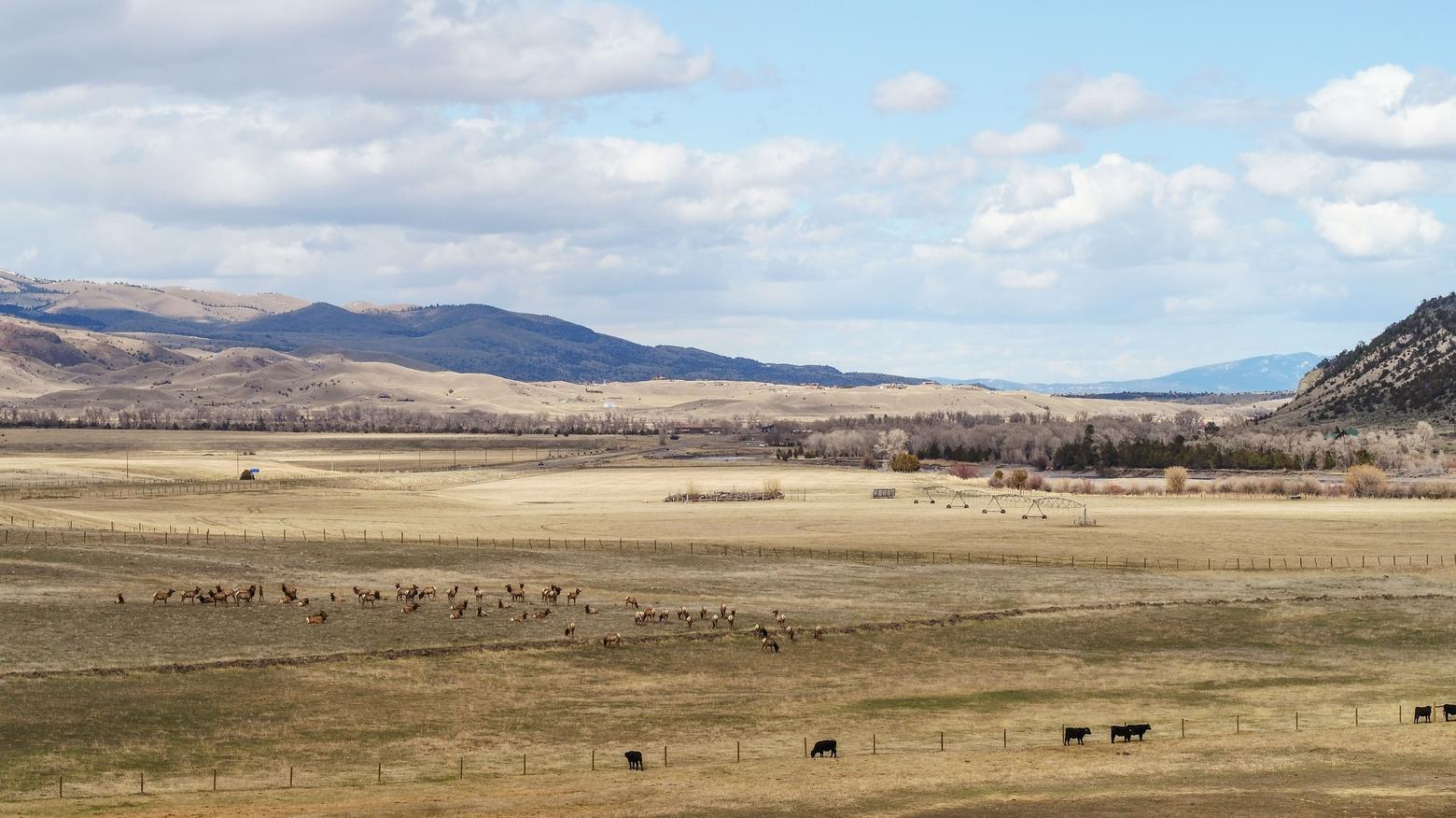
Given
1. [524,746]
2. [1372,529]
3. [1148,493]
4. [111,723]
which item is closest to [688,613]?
[524,746]

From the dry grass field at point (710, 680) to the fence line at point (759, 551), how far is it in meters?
0.90

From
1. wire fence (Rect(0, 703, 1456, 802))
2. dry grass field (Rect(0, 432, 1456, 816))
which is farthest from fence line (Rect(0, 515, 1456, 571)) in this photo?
wire fence (Rect(0, 703, 1456, 802))

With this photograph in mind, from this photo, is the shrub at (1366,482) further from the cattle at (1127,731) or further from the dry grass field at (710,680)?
the cattle at (1127,731)

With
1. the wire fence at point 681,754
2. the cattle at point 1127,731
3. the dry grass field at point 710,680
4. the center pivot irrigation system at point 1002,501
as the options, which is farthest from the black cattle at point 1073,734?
the center pivot irrigation system at point 1002,501

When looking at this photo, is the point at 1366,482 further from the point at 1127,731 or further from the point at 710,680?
the point at 1127,731

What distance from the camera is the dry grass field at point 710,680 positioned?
4353 cm

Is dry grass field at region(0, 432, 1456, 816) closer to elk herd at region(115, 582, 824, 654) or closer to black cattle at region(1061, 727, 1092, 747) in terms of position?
black cattle at region(1061, 727, 1092, 747)

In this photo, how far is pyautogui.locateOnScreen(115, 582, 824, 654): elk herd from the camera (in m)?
69.8

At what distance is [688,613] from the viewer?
240 feet

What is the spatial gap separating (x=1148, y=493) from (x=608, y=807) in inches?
5293

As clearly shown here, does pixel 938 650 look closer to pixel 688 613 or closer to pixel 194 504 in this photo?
pixel 688 613

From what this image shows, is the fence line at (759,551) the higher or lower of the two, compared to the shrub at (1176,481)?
lower

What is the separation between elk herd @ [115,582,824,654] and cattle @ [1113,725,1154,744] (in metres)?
18.6

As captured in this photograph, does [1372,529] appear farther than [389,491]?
No
